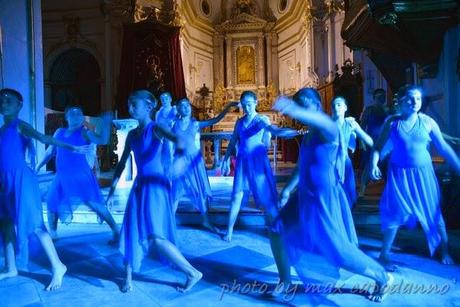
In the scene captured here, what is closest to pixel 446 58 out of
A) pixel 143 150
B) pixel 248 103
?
pixel 248 103

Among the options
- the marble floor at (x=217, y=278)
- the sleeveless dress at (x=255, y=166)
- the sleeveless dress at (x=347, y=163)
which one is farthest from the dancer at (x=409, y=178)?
the sleeveless dress at (x=255, y=166)

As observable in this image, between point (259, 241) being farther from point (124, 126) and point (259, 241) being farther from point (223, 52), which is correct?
point (223, 52)

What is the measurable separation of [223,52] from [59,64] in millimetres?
8645

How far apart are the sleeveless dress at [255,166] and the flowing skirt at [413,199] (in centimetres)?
111

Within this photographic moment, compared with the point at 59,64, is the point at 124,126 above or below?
below

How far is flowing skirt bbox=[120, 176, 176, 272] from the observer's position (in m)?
2.90

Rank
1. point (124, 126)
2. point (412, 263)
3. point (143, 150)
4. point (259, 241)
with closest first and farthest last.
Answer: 1. point (143, 150)
2. point (412, 263)
3. point (259, 241)
4. point (124, 126)

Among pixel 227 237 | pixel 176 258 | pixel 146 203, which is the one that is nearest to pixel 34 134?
pixel 146 203

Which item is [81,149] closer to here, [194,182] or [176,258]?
[176,258]

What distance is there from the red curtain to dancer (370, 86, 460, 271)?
12.2 m

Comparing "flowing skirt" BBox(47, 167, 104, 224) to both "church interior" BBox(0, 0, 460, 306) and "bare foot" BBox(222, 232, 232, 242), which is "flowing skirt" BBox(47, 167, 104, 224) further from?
"bare foot" BBox(222, 232, 232, 242)

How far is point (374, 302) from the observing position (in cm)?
274

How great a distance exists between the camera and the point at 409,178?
3.46 m

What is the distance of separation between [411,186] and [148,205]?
2.25 metres
